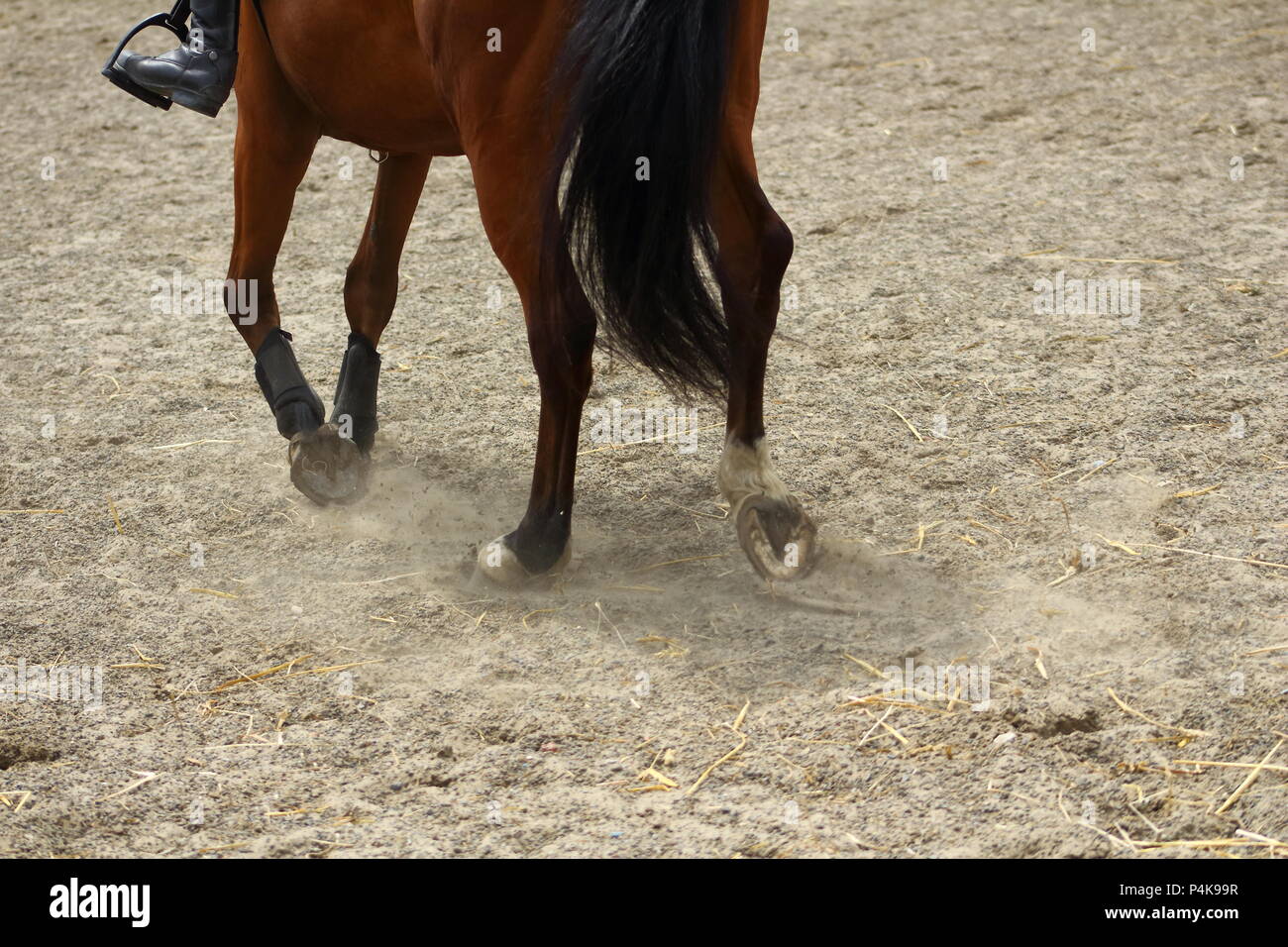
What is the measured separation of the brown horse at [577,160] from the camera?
9.61ft

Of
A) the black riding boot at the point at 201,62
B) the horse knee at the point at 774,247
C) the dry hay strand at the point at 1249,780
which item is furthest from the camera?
the black riding boot at the point at 201,62

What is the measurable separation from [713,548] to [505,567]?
584 millimetres

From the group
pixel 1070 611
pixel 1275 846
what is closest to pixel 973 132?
pixel 1070 611

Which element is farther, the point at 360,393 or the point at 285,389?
the point at 360,393

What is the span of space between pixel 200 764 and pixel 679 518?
1.50m

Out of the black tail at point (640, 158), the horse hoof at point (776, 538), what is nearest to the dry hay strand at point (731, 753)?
the horse hoof at point (776, 538)

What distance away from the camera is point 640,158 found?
2.95 m

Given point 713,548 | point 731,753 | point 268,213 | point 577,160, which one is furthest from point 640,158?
point 268,213

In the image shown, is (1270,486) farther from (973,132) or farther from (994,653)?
(973,132)

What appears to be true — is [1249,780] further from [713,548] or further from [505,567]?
[505,567]

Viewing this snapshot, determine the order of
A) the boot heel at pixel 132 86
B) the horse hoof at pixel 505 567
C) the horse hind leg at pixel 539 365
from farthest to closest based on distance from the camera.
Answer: the boot heel at pixel 132 86 < the horse hoof at pixel 505 567 < the horse hind leg at pixel 539 365

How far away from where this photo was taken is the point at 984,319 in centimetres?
488

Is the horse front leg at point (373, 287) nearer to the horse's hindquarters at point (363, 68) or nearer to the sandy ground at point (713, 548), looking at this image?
the sandy ground at point (713, 548)

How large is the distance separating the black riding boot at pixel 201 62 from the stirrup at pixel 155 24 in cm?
4
